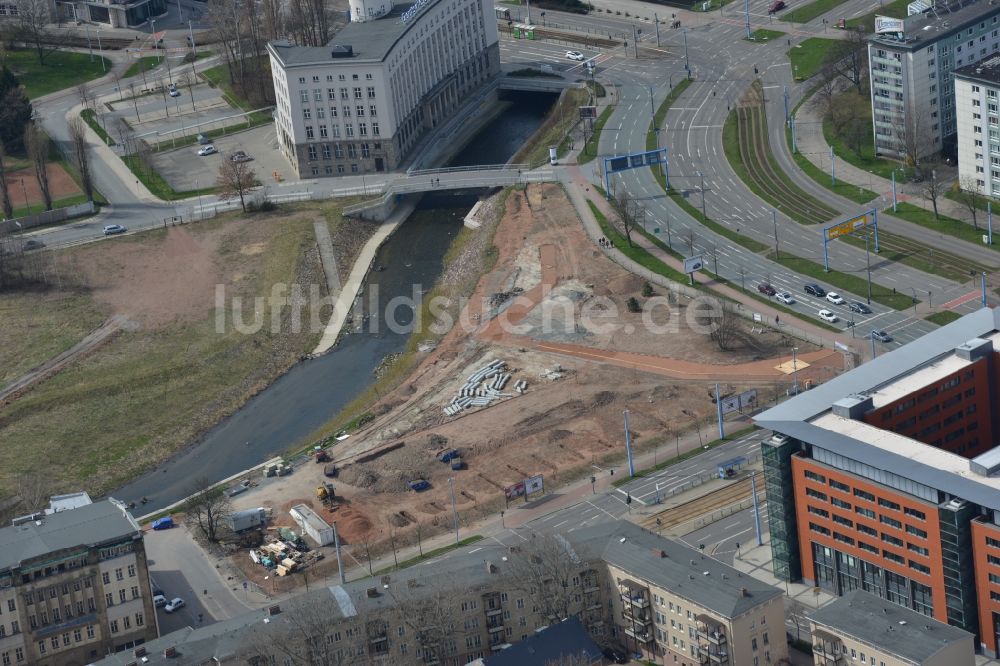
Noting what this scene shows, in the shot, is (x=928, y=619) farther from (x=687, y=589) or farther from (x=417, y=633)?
(x=417, y=633)

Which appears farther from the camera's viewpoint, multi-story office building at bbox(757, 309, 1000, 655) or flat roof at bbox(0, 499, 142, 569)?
flat roof at bbox(0, 499, 142, 569)

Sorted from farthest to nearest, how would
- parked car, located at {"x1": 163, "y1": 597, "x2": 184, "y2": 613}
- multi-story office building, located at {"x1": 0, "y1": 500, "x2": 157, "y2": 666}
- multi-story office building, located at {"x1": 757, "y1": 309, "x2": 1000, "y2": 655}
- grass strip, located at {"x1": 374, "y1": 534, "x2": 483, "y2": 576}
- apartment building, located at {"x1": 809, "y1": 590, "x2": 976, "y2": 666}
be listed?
grass strip, located at {"x1": 374, "y1": 534, "x2": 483, "y2": 576}, parked car, located at {"x1": 163, "y1": 597, "x2": 184, "y2": 613}, multi-story office building, located at {"x1": 0, "y1": 500, "x2": 157, "y2": 666}, multi-story office building, located at {"x1": 757, "y1": 309, "x2": 1000, "y2": 655}, apartment building, located at {"x1": 809, "y1": 590, "x2": 976, "y2": 666}

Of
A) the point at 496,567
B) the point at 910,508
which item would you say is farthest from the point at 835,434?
the point at 496,567

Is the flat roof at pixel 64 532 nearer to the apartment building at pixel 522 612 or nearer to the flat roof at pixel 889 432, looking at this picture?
the apartment building at pixel 522 612

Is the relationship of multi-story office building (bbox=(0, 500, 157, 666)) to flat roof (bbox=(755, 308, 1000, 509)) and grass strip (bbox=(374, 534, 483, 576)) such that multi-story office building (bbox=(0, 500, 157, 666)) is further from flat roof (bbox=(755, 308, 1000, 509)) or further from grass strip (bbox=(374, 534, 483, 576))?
flat roof (bbox=(755, 308, 1000, 509))

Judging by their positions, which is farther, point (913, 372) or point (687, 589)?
point (913, 372)

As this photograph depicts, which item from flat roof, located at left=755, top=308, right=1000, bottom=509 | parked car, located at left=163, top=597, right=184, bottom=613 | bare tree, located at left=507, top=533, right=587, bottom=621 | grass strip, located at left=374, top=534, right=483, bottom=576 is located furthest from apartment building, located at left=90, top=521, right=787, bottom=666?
parked car, located at left=163, top=597, right=184, bottom=613

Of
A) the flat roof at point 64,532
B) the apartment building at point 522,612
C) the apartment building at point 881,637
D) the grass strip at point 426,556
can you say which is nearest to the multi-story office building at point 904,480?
the apartment building at point 881,637
